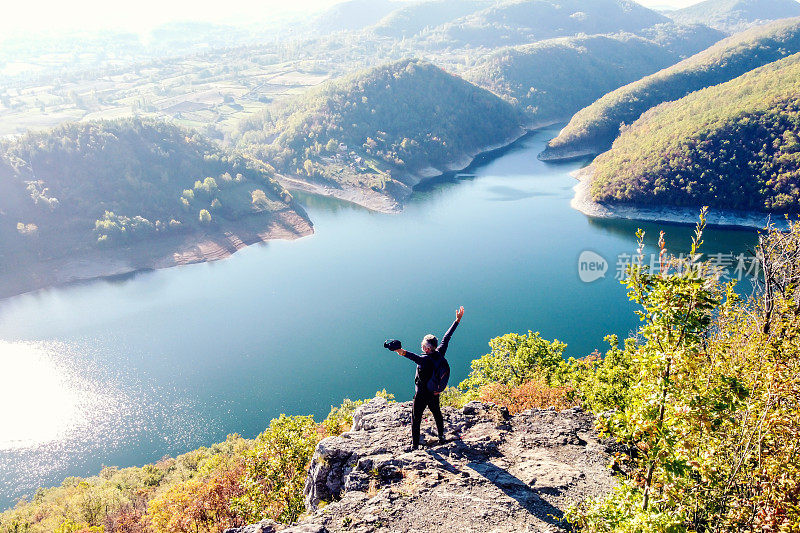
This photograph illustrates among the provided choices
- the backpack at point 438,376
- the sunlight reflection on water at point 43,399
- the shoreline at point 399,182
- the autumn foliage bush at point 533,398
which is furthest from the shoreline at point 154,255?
the backpack at point 438,376

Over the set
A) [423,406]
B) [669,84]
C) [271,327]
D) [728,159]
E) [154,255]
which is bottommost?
[271,327]

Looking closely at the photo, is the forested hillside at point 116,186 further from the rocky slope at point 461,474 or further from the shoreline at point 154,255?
the rocky slope at point 461,474

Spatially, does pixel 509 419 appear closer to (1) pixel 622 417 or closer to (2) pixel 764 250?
(1) pixel 622 417

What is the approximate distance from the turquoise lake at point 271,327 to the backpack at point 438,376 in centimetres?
2825

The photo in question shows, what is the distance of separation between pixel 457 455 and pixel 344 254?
5766 centimetres

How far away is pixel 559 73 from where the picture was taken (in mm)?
161250

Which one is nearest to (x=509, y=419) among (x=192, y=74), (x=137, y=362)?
(x=137, y=362)

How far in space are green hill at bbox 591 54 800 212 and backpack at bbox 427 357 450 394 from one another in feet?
241

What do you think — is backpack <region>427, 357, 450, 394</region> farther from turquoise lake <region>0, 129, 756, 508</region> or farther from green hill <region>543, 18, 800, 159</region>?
green hill <region>543, 18, 800, 159</region>

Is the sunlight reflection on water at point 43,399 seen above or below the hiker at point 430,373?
below

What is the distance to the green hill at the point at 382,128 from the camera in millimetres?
101250

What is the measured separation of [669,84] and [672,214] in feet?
238

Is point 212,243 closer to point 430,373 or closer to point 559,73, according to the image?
point 430,373

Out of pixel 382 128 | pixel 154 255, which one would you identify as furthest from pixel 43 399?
pixel 382 128
